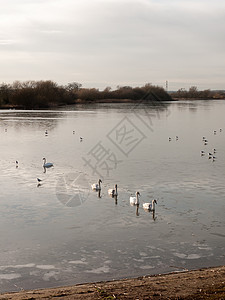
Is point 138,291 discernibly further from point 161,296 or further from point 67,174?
point 67,174

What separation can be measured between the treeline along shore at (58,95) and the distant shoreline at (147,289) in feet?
268

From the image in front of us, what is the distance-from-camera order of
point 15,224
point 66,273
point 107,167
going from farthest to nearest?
point 107,167 → point 15,224 → point 66,273

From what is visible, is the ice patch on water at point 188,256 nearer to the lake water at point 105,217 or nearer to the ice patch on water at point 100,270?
the lake water at point 105,217

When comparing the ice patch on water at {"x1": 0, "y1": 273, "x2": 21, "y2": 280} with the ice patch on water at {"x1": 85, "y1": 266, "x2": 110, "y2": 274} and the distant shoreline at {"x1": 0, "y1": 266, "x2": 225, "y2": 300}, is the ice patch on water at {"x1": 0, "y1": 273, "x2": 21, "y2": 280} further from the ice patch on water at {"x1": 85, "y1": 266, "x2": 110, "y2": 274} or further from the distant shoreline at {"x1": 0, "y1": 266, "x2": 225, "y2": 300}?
the ice patch on water at {"x1": 85, "y1": 266, "x2": 110, "y2": 274}

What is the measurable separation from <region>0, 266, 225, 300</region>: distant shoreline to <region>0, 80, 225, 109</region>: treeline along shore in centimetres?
8157

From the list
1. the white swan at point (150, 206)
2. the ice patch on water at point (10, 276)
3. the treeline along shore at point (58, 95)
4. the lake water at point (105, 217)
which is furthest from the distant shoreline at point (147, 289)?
the treeline along shore at point (58, 95)

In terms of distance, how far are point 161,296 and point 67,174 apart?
12.3 metres

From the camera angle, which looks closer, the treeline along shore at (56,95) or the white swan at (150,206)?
the white swan at (150,206)

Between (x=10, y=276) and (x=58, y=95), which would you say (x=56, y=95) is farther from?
(x=10, y=276)

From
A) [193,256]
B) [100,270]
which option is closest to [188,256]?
[193,256]

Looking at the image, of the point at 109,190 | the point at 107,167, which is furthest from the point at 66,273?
the point at 107,167

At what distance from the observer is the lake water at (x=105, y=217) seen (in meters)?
9.11

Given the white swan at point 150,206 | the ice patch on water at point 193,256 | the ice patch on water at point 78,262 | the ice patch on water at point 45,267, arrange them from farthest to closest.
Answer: the white swan at point 150,206 < the ice patch on water at point 193,256 < the ice patch on water at point 78,262 < the ice patch on water at point 45,267

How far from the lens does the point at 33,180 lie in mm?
17672
